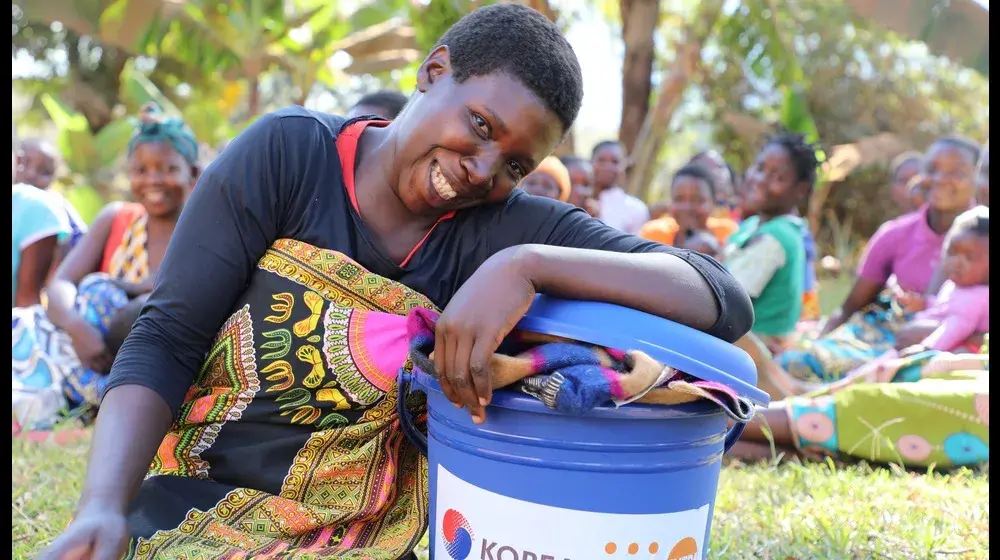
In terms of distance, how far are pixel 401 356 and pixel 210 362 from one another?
37 cm

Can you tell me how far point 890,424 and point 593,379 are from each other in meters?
2.20

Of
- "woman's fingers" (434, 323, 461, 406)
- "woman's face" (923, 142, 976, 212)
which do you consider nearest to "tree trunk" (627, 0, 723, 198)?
"woman's face" (923, 142, 976, 212)

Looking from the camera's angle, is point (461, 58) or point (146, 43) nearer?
point (461, 58)

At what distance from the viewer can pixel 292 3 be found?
43.5 feet

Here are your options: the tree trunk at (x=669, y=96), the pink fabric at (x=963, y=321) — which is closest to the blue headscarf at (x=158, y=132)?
the pink fabric at (x=963, y=321)

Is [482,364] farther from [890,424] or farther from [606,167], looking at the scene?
[606,167]

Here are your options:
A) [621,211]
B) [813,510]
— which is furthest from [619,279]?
[621,211]

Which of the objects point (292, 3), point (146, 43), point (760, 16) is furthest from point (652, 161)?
point (292, 3)

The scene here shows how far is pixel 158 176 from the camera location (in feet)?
12.0

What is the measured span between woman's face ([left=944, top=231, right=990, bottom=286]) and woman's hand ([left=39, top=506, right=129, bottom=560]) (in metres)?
3.74

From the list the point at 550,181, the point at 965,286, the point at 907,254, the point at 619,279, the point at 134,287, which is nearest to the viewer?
the point at 619,279

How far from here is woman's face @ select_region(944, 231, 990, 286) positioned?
3.77m

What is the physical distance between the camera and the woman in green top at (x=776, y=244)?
4.23 meters

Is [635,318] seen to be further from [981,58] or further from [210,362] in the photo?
[981,58]
